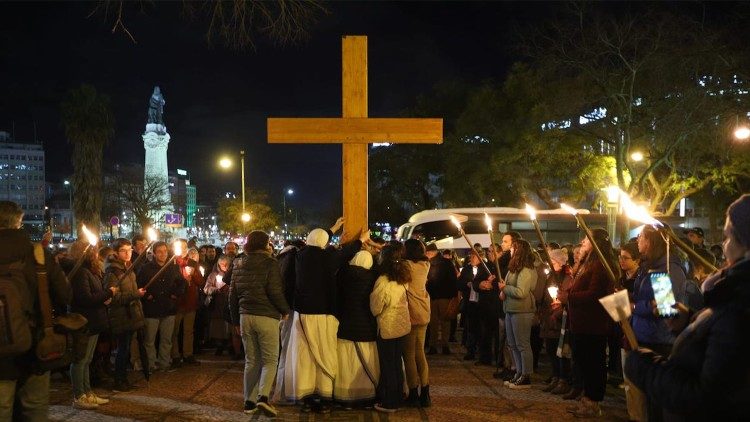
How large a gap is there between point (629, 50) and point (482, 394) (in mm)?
20774

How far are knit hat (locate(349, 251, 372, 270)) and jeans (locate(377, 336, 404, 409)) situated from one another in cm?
88

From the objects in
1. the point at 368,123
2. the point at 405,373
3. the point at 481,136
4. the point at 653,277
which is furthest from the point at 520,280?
the point at 481,136

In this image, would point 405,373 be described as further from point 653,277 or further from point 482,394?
point 653,277

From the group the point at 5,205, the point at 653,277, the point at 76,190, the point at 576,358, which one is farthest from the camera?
the point at 76,190

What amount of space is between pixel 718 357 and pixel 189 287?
31.4 feet

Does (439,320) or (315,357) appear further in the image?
(439,320)

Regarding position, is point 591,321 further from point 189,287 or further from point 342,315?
point 189,287

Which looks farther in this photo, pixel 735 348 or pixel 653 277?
pixel 653 277

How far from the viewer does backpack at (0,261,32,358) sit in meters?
4.45

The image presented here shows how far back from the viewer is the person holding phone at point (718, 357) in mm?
2645

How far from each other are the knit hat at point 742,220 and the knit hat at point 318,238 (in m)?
5.22

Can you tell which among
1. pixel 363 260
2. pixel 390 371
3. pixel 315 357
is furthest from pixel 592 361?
pixel 315 357

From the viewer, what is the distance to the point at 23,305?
459 cm

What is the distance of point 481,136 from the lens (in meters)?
36.3
